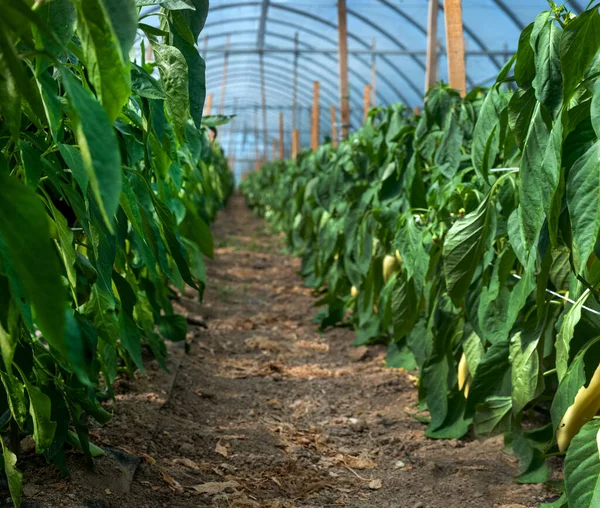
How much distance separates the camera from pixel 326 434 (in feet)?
9.87

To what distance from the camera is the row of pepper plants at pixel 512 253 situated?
1.53 m

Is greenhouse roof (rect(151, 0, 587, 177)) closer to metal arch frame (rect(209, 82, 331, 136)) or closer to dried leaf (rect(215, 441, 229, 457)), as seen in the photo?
metal arch frame (rect(209, 82, 331, 136))

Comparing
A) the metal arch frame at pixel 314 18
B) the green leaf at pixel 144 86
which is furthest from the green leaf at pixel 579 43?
the metal arch frame at pixel 314 18

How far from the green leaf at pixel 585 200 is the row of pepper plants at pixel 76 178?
0.70 meters

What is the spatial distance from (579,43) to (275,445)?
1.80 metres

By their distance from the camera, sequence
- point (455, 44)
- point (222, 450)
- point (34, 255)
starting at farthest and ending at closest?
point (455, 44) < point (222, 450) < point (34, 255)

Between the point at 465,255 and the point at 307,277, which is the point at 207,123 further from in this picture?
the point at 307,277

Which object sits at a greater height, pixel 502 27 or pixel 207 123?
pixel 502 27

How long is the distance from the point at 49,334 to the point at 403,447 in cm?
219

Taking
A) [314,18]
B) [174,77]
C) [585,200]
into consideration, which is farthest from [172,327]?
[314,18]

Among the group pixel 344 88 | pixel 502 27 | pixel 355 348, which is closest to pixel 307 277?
pixel 344 88

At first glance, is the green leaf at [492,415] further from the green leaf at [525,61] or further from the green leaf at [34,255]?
the green leaf at [34,255]

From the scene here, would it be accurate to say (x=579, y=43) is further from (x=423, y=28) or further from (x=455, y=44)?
(x=423, y=28)

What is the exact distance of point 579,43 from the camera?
4.87 feet
